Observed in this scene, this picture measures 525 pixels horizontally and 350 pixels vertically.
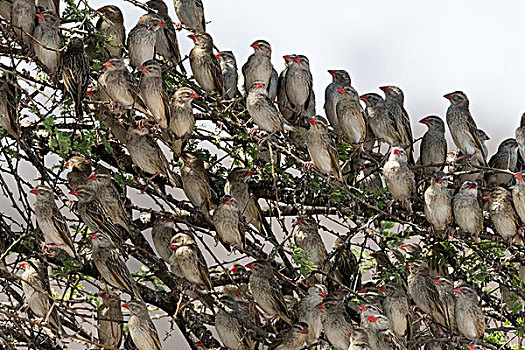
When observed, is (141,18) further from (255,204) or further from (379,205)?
(379,205)

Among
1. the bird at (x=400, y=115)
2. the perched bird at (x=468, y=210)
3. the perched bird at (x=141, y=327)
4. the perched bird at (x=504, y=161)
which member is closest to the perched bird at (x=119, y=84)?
the perched bird at (x=141, y=327)

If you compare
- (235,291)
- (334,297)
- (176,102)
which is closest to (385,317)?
(334,297)

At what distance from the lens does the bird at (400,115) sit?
451cm

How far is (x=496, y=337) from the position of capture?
16.7 ft

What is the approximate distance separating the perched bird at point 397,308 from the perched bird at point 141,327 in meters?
1.25

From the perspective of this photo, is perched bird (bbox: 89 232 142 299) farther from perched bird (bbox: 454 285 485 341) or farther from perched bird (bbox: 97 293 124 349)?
perched bird (bbox: 454 285 485 341)

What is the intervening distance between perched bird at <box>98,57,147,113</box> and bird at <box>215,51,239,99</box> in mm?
913

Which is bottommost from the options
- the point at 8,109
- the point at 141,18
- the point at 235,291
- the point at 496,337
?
the point at 496,337

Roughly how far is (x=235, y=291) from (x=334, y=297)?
2.50 feet

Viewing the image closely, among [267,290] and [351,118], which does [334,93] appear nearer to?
[351,118]

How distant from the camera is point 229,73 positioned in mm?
4672

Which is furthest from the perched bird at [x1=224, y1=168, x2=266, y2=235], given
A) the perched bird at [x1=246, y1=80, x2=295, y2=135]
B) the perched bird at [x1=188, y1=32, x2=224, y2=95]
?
the perched bird at [x1=188, y1=32, x2=224, y2=95]

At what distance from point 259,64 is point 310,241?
112cm

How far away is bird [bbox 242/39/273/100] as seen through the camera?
4.53m
